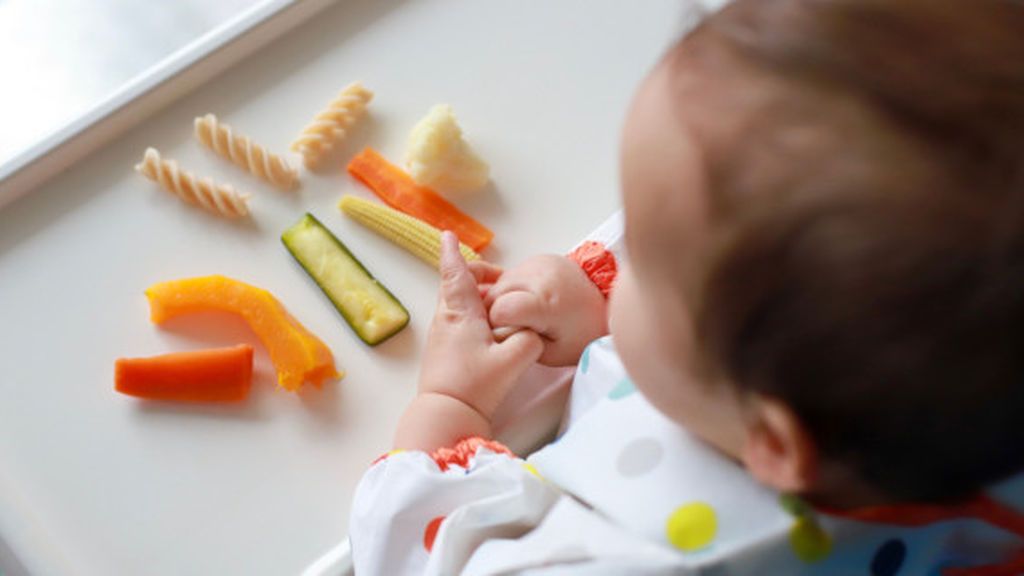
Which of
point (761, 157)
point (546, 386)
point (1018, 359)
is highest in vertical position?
point (761, 157)

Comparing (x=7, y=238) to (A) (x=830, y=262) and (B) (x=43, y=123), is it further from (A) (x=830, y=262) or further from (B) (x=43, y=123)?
(A) (x=830, y=262)

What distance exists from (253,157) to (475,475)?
37cm

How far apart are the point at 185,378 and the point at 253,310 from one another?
7cm

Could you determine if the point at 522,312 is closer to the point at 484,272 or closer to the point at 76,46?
the point at 484,272

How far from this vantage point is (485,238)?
→ 887 millimetres

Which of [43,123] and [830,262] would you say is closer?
[830,262]

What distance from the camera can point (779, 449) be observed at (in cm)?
49

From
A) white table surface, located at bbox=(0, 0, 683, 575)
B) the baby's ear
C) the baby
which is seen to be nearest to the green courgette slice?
white table surface, located at bbox=(0, 0, 683, 575)

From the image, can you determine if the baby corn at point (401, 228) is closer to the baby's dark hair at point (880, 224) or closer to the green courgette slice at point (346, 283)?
the green courgette slice at point (346, 283)

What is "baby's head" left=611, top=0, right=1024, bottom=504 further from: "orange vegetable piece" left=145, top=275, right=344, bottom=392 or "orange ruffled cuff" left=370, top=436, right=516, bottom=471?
"orange vegetable piece" left=145, top=275, right=344, bottom=392

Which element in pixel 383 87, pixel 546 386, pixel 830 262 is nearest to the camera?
pixel 830 262

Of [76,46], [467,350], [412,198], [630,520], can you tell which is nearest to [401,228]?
[412,198]

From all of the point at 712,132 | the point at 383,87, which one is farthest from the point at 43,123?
the point at 712,132

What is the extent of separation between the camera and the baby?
16.4 inches
